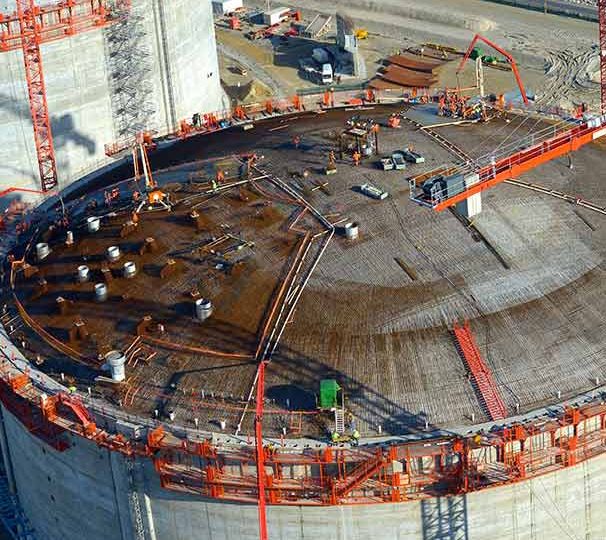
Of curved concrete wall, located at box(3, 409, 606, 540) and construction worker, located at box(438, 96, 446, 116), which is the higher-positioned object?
construction worker, located at box(438, 96, 446, 116)

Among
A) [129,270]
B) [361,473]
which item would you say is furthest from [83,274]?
[361,473]

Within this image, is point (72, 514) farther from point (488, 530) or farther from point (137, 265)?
point (488, 530)

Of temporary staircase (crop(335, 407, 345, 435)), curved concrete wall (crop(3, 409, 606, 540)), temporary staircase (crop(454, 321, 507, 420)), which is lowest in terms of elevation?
curved concrete wall (crop(3, 409, 606, 540))

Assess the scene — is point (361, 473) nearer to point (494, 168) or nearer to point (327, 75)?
point (494, 168)

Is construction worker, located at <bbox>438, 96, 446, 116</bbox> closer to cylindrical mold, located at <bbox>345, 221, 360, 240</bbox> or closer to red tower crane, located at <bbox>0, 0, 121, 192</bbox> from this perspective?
cylindrical mold, located at <bbox>345, 221, 360, 240</bbox>

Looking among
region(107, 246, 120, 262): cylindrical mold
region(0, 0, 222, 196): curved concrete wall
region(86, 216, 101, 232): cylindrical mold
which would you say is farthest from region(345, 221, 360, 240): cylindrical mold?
region(0, 0, 222, 196): curved concrete wall

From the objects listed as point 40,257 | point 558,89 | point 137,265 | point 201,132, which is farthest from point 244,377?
point 558,89
